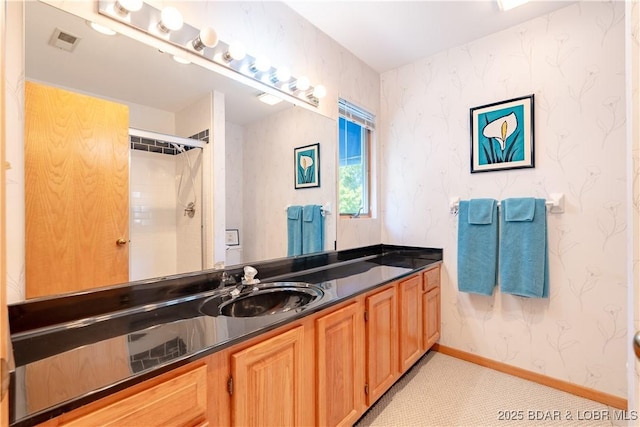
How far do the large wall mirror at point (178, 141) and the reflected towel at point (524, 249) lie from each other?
4.83 feet

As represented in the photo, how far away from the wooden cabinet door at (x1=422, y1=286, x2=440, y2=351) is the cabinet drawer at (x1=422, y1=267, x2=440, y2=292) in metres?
0.03

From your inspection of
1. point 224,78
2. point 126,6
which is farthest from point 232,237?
point 126,6

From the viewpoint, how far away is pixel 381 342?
1683 mm

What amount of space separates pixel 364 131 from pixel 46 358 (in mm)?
2452

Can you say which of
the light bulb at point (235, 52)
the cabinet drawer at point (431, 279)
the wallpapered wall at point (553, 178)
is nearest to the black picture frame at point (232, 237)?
the light bulb at point (235, 52)

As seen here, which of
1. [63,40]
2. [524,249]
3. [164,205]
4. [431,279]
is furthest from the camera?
[431,279]

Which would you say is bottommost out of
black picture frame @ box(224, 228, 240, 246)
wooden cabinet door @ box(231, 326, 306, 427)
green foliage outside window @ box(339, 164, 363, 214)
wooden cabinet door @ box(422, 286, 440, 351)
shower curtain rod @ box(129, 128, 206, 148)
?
wooden cabinet door @ box(422, 286, 440, 351)

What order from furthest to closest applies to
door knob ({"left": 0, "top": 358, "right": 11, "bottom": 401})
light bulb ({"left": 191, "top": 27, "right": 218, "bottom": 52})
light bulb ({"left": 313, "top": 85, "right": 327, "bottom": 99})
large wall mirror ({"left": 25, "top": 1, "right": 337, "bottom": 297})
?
light bulb ({"left": 313, "top": 85, "right": 327, "bottom": 99})
light bulb ({"left": 191, "top": 27, "right": 218, "bottom": 52})
large wall mirror ({"left": 25, "top": 1, "right": 337, "bottom": 297})
door knob ({"left": 0, "top": 358, "right": 11, "bottom": 401})

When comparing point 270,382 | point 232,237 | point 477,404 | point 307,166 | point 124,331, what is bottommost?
point 477,404

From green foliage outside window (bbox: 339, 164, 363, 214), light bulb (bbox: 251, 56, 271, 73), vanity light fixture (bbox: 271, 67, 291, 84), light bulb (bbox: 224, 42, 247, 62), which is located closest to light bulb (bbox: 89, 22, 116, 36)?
light bulb (bbox: 224, 42, 247, 62)

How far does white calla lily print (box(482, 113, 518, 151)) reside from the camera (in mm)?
2076

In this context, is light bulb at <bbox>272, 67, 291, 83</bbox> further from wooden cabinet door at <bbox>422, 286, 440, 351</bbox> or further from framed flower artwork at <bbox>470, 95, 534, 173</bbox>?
wooden cabinet door at <bbox>422, 286, 440, 351</bbox>

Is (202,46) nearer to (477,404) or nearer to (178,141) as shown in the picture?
(178,141)

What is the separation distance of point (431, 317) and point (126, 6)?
8.44 ft
